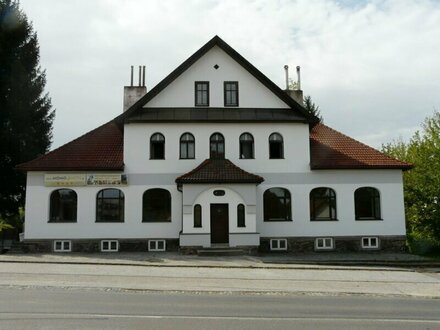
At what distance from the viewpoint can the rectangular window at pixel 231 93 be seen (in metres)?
23.2

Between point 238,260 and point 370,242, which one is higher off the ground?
point 370,242

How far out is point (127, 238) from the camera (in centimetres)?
2183

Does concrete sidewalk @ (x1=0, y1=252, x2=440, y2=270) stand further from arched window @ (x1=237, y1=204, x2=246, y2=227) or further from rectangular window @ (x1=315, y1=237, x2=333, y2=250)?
arched window @ (x1=237, y1=204, x2=246, y2=227)

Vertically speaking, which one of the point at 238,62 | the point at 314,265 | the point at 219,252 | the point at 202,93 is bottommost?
the point at 314,265

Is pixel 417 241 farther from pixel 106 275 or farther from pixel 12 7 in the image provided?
pixel 12 7

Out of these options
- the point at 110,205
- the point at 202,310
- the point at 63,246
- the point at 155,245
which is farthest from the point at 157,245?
the point at 202,310

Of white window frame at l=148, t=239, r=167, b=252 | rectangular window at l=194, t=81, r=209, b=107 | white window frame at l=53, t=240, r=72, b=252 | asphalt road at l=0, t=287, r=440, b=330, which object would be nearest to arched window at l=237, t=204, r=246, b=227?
white window frame at l=148, t=239, r=167, b=252

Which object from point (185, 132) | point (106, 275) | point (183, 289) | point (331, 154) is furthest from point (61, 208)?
point (331, 154)

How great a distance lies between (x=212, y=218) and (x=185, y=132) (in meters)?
4.67

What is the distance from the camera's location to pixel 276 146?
2311 cm

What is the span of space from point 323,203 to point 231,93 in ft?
24.4

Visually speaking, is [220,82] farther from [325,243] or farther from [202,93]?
[325,243]

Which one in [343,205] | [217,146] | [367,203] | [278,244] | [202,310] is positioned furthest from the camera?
[217,146]

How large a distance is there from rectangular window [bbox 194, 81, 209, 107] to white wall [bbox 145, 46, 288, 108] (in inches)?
7.2
